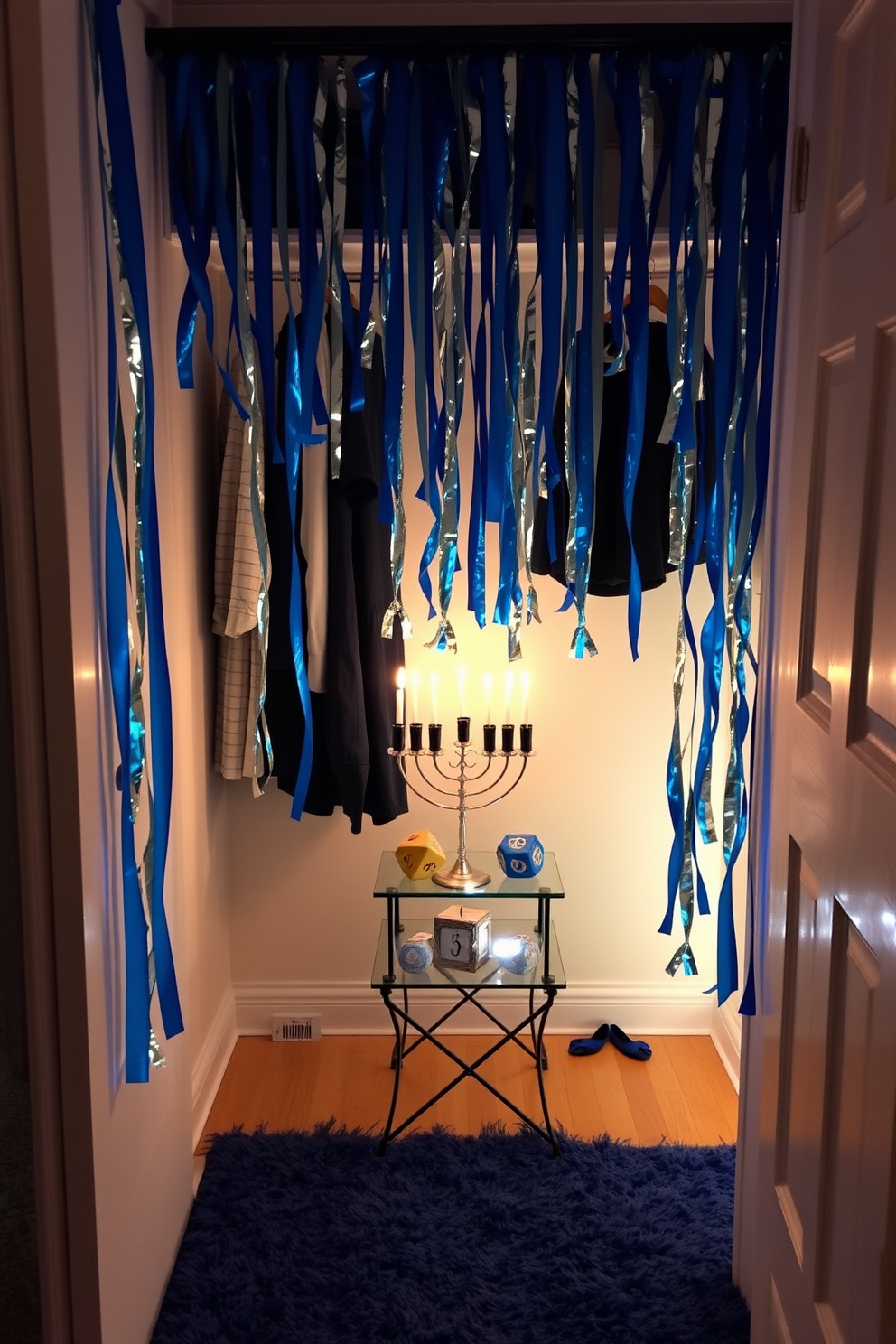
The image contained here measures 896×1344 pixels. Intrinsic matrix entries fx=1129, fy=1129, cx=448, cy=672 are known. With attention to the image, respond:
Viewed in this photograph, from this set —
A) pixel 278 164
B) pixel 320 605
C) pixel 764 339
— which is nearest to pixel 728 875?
pixel 764 339

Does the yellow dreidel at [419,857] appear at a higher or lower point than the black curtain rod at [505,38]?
lower

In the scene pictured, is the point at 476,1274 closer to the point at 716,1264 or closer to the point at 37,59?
the point at 716,1264

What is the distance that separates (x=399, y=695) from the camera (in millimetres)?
2646

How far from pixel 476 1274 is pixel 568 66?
213 centimetres

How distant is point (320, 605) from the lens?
2.54 meters

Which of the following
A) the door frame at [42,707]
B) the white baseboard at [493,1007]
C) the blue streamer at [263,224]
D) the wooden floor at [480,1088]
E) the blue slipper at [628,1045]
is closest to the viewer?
the door frame at [42,707]

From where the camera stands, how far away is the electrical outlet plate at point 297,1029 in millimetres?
3021

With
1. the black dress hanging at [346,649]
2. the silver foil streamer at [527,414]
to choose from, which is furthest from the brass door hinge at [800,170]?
the black dress hanging at [346,649]

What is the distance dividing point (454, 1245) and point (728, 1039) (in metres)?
0.97

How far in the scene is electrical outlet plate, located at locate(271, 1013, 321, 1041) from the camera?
302cm

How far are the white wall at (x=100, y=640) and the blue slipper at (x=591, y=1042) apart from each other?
1047mm

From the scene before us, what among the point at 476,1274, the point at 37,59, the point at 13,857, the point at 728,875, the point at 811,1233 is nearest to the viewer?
the point at 811,1233

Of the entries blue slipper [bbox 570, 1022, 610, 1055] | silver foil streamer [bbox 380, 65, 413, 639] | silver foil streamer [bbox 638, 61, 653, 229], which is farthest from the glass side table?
silver foil streamer [bbox 638, 61, 653, 229]

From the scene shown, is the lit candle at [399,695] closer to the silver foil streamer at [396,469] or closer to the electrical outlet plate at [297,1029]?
the silver foil streamer at [396,469]
